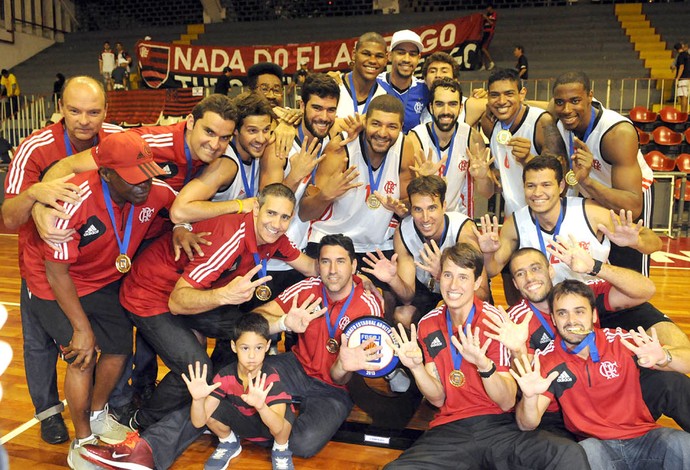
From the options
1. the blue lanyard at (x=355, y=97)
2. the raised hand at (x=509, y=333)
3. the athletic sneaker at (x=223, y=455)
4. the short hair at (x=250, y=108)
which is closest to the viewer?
the raised hand at (x=509, y=333)

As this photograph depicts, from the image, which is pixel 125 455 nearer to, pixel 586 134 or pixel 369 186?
pixel 369 186

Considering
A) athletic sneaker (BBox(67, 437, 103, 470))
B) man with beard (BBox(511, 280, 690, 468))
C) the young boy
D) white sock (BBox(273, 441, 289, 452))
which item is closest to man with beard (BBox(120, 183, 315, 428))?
the young boy

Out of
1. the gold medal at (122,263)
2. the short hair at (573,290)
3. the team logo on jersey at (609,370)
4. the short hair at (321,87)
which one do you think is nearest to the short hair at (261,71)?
the short hair at (321,87)

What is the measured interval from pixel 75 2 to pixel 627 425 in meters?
24.5

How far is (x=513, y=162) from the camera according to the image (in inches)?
186

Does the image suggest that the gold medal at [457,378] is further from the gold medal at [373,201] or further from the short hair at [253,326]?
the gold medal at [373,201]

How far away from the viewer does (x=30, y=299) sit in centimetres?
366

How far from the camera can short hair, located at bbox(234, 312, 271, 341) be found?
3.49 metres

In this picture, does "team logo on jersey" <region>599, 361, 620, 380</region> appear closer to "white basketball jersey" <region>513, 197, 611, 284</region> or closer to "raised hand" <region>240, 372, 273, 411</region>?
"white basketball jersey" <region>513, 197, 611, 284</region>

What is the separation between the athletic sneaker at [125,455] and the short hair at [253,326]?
2.57 ft

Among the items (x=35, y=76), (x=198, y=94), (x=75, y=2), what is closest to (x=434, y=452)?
(x=198, y=94)

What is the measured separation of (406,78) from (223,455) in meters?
3.31

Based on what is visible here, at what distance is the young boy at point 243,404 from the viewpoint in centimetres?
339

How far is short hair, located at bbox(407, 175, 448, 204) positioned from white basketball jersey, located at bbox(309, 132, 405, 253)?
22.8 inches
